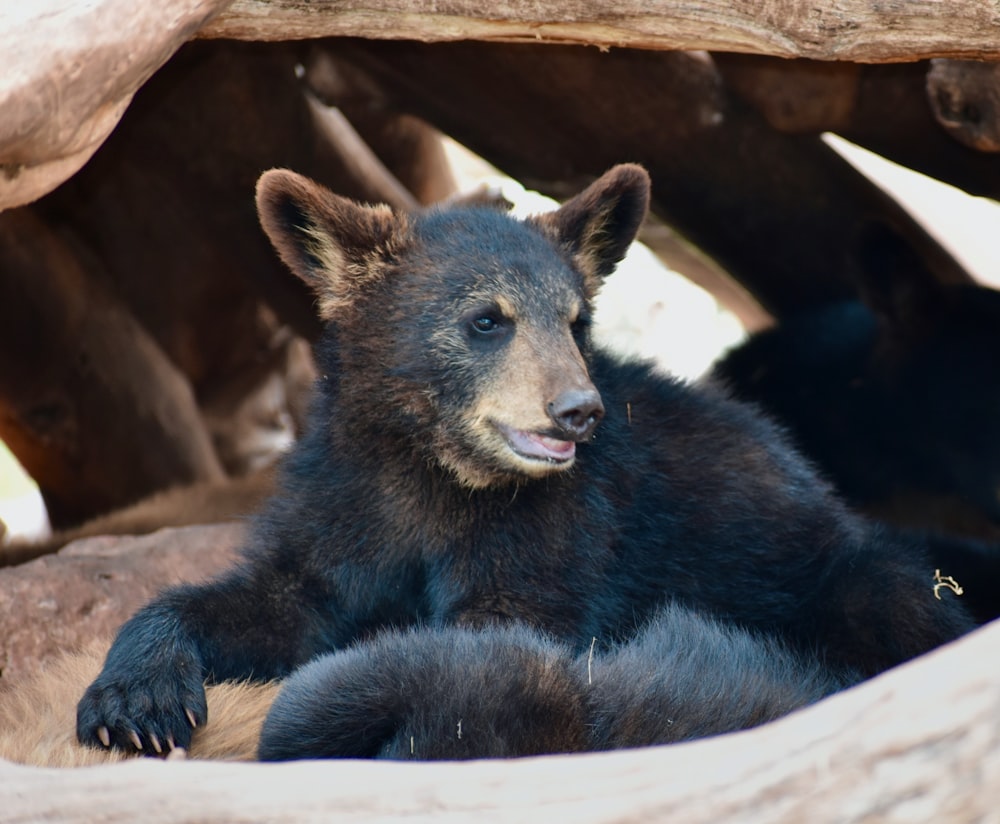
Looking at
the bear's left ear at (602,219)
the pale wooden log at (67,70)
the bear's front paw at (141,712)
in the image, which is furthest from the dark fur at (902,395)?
the pale wooden log at (67,70)

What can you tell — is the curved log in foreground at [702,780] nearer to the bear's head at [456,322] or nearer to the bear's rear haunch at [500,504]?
the bear's rear haunch at [500,504]

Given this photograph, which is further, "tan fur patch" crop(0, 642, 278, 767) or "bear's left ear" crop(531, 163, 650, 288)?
"bear's left ear" crop(531, 163, 650, 288)

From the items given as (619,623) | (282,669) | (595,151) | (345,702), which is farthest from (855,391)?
(345,702)

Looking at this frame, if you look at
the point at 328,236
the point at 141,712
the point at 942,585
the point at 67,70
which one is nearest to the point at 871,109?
the point at 942,585

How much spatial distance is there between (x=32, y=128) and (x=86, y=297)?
476 centimetres

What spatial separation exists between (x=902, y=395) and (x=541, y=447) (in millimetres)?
4173

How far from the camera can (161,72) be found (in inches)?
271

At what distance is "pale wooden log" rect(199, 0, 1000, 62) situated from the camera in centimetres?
414

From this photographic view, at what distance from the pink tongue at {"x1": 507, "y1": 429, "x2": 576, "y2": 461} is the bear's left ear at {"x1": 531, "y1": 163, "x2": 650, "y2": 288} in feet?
3.21

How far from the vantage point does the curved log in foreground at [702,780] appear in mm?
1951

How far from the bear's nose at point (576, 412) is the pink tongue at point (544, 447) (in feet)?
0.24

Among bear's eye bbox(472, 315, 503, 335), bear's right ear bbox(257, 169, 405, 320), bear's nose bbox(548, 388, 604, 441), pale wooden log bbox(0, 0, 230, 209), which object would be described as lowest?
bear's nose bbox(548, 388, 604, 441)

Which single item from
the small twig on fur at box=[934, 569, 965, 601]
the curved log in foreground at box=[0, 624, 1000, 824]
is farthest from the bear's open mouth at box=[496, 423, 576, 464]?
the curved log in foreground at box=[0, 624, 1000, 824]

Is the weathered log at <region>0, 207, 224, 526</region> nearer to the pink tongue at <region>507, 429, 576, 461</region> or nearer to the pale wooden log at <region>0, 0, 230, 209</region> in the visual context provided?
the pale wooden log at <region>0, 0, 230, 209</region>
